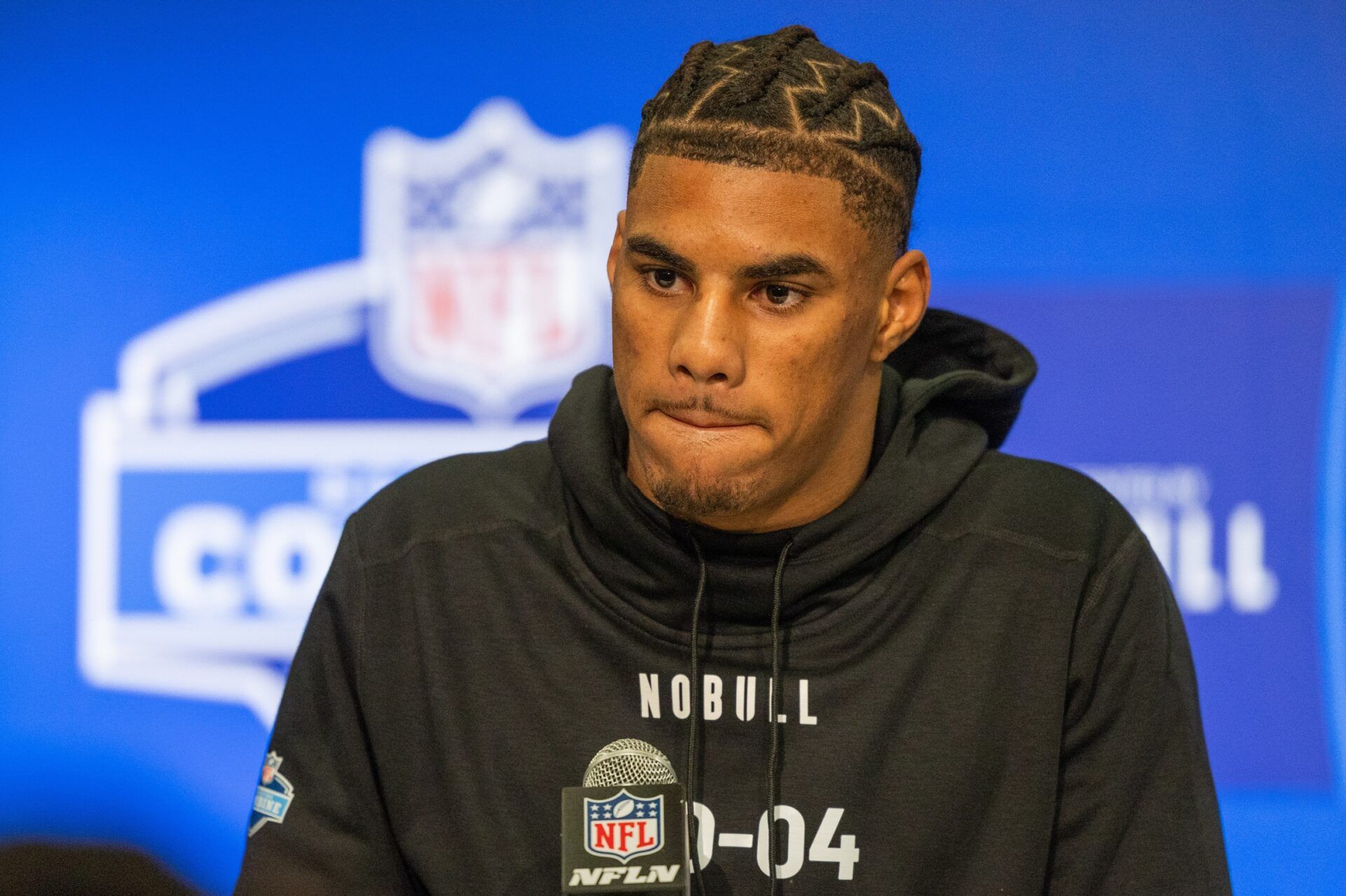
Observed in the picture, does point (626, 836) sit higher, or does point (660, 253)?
point (660, 253)

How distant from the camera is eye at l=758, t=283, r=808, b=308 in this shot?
126cm

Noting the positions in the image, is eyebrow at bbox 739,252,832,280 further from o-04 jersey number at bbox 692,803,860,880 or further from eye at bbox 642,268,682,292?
o-04 jersey number at bbox 692,803,860,880

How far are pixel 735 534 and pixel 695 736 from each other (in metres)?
0.21

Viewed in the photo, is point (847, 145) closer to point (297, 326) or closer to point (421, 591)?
point (421, 591)

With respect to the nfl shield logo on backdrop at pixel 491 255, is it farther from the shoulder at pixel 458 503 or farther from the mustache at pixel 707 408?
the mustache at pixel 707 408

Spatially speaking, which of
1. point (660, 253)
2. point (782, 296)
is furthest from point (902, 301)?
point (660, 253)

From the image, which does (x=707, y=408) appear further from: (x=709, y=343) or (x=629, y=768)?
(x=629, y=768)

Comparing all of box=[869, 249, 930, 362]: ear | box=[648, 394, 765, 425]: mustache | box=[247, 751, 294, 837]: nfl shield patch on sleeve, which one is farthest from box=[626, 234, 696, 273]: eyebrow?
box=[247, 751, 294, 837]: nfl shield patch on sleeve

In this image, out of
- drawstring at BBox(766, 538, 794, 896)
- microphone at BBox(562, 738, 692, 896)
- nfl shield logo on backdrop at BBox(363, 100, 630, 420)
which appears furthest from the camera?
nfl shield logo on backdrop at BBox(363, 100, 630, 420)

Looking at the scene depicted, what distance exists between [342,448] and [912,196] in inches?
57.3

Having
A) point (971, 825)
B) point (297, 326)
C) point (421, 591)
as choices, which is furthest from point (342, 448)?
point (971, 825)

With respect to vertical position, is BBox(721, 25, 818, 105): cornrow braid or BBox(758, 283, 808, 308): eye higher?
BBox(721, 25, 818, 105): cornrow braid

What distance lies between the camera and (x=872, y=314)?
134cm

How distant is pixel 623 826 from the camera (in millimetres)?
1185
